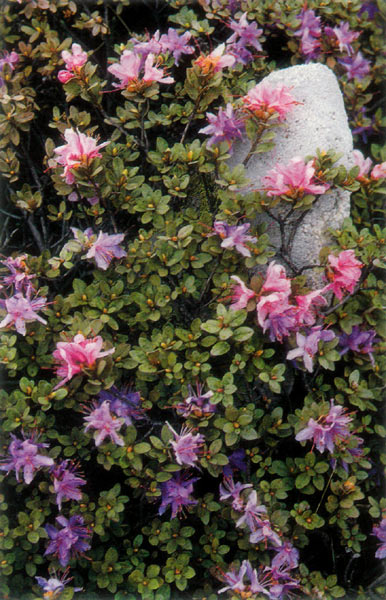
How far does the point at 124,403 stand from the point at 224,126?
44.5 inches

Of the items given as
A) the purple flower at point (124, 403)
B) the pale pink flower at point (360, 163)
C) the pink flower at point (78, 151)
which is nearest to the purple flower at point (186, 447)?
the purple flower at point (124, 403)

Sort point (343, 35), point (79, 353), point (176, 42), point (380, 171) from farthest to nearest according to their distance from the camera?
1. point (343, 35)
2. point (176, 42)
3. point (380, 171)
4. point (79, 353)

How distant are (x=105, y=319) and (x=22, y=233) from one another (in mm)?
915

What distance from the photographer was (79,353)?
1999mm

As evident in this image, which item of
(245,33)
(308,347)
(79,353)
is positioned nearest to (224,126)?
(245,33)

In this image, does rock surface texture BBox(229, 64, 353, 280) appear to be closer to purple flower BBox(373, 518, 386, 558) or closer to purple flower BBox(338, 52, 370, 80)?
purple flower BBox(338, 52, 370, 80)

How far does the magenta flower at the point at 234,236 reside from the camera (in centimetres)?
216

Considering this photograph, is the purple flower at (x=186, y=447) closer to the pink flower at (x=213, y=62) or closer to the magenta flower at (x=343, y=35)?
the pink flower at (x=213, y=62)

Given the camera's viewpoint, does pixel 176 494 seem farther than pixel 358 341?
No

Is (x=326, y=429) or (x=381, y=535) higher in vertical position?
(x=326, y=429)

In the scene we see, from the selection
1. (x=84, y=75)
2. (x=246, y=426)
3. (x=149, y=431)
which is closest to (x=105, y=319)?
(x=149, y=431)

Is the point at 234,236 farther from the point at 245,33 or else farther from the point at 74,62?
the point at 245,33

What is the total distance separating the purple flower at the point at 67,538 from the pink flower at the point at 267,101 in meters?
1.64

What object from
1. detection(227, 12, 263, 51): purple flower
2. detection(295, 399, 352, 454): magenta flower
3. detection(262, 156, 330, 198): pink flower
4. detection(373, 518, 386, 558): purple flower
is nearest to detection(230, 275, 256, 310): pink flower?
detection(262, 156, 330, 198): pink flower
